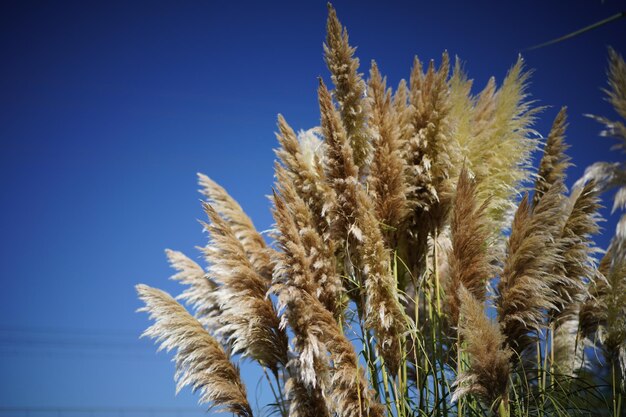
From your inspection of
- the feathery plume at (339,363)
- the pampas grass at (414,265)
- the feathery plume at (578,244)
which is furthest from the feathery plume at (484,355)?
the feathery plume at (578,244)

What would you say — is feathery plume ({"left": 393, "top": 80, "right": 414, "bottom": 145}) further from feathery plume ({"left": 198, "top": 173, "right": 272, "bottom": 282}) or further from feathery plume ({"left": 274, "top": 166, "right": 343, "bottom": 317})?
feathery plume ({"left": 198, "top": 173, "right": 272, "bottom": 282})

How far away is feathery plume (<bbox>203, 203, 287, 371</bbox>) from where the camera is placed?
11.3 feet

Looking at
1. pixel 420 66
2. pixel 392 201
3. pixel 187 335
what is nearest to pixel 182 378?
pixel 187 335

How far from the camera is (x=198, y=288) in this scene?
422 centimetres

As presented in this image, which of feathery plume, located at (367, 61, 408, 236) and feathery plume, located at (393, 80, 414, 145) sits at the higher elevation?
feathery plume, located at (393, 80, 414, 145)

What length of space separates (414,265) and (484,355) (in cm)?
106

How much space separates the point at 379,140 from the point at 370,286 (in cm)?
75

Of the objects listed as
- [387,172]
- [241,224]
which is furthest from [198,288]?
[387,172]

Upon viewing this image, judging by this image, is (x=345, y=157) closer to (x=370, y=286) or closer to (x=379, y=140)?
(x=379, y=140)

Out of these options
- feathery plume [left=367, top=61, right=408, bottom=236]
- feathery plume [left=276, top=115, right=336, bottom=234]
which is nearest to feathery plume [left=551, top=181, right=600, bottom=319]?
feathery plume [left=367, top=61, right=408, bottom=236]

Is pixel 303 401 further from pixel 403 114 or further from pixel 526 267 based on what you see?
pixel 403 114

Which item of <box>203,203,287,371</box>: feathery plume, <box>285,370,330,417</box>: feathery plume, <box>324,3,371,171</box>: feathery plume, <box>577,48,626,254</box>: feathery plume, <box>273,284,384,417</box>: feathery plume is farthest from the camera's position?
<box>203,203,287,371</box>: feathery plume

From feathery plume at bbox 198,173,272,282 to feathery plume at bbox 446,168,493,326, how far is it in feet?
4.32

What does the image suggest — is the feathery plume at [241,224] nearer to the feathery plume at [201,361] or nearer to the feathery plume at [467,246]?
the feathery plume at [201,361]
